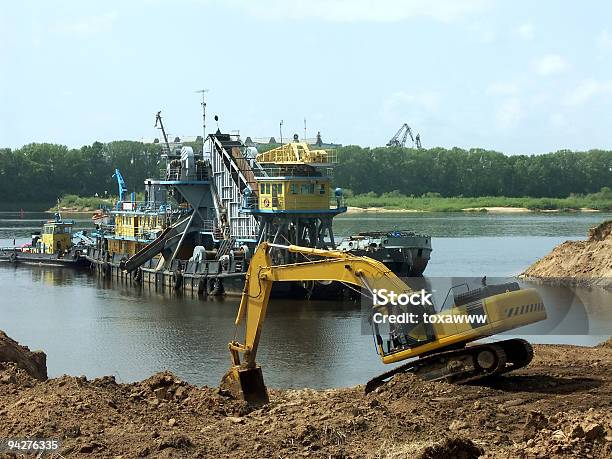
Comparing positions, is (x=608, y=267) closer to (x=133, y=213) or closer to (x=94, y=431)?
(x=133, y=213)

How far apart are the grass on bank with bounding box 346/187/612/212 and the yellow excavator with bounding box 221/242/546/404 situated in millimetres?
124526

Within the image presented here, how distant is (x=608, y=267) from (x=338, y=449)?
Answer: 36.0 metres

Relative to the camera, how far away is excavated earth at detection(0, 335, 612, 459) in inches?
597

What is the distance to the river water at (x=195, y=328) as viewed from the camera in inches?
1220

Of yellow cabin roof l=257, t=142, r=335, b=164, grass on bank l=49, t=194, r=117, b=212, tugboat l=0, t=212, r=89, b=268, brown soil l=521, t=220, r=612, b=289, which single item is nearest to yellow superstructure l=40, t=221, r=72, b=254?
tugboat l=0, t=212, r=89, b=268

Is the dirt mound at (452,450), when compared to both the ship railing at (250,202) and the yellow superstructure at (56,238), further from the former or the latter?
the yellow superstructure at (56,238)

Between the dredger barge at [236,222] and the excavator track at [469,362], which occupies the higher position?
the dredger barge at [236,222]

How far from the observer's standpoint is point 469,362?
21062 millimetres

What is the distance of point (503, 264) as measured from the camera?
212 ft

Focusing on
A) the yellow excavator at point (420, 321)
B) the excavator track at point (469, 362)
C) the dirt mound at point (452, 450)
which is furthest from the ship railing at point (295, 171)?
the dirt mound at point (452, 450)

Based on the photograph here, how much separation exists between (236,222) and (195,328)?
13.7m

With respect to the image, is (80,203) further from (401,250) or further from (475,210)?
(401,250)

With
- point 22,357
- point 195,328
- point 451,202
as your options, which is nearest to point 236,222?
point 195,328

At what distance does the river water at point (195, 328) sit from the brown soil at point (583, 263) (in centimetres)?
150
